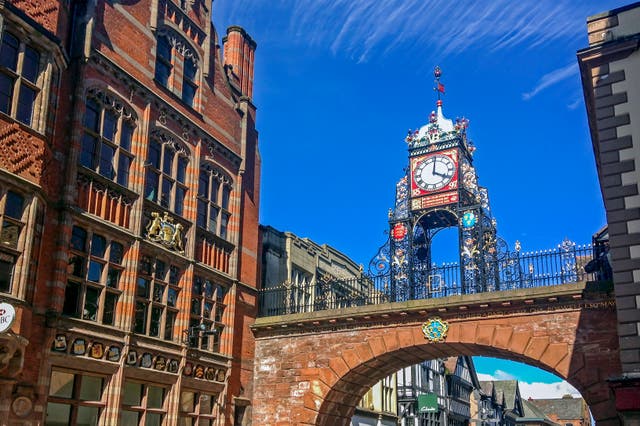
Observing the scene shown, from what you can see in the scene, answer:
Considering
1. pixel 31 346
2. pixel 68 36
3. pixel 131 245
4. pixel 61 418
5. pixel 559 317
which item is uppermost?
pixel 68 36

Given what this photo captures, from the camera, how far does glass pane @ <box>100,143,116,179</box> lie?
70.1ft

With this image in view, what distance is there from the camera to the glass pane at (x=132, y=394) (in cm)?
2089

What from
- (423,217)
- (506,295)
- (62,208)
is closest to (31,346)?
(62,208)

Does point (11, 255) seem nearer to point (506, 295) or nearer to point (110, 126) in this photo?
point (110, 126)

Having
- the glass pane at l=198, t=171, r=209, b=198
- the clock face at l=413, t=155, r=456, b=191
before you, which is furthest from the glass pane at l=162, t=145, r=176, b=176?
the clock face at l=413, t=155, r=456, b=191

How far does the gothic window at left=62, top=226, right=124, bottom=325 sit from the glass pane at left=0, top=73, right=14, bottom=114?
3974 mm

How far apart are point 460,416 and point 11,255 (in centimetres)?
5039

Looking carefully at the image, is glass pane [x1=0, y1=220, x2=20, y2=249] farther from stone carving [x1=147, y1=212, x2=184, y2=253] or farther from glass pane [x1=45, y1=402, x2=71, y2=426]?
stone carving [x1=147, y1=212, x2=184, y2=253]

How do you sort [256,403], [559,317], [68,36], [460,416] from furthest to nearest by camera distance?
[460,416], [256,403], [559,317], [68,36]

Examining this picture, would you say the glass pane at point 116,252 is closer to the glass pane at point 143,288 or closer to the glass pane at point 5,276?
the glass pane at point 143,288

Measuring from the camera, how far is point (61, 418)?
1883 centimetres

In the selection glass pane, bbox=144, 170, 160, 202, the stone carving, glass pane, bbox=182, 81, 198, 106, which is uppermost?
glass pane, bbox=182, 81, 198, 106

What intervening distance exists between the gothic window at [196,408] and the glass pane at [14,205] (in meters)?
8.72

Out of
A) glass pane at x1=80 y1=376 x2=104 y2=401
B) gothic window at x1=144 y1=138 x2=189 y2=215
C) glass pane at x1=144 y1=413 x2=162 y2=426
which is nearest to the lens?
glass pane at x1=80 y1=376 x2=104 y2=401
